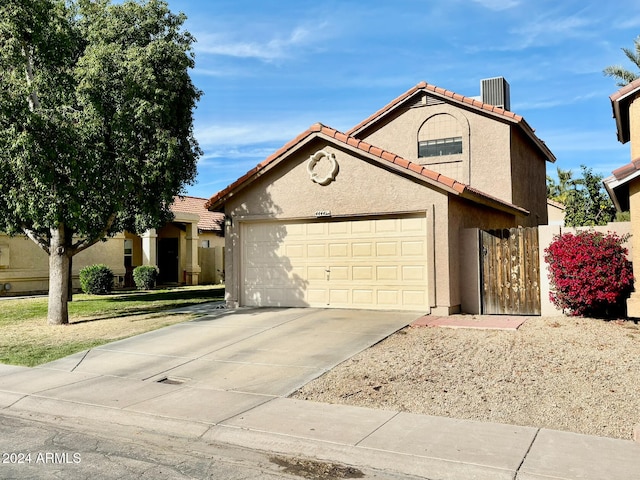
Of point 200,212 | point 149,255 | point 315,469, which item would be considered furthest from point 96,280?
point 315,469

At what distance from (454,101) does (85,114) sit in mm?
11791

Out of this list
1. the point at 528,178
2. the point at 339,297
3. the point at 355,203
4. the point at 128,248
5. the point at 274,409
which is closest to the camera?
the point at 274,409

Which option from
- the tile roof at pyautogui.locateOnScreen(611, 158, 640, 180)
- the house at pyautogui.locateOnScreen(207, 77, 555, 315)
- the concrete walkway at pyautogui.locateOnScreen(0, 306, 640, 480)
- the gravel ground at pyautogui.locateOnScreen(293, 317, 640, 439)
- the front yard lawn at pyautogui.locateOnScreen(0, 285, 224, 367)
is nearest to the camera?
the concrete walkway at pyautogui.locateOnScreen(0, 306, 640, 480)

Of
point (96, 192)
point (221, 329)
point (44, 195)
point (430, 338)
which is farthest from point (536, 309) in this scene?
point (44, 195)

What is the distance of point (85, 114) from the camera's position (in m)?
12.9

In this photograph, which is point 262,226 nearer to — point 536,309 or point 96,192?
point 96,192

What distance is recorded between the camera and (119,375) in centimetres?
915

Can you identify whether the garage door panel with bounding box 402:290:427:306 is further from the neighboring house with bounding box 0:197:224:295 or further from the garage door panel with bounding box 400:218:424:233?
the neighboring house with bounding box 0:197:224:295

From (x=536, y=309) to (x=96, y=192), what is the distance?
10257 mm

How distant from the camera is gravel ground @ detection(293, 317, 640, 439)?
6.64 metres

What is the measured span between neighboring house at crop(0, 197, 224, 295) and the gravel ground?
19.5 metres

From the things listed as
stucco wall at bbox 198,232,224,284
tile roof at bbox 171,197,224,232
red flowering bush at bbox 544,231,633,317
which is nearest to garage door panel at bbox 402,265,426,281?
red flowering bush at bbox 544,231,633,317

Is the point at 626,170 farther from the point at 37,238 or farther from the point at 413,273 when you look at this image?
the point at 37,238

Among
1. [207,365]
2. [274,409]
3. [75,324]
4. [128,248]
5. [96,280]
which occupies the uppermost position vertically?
[128,248]
